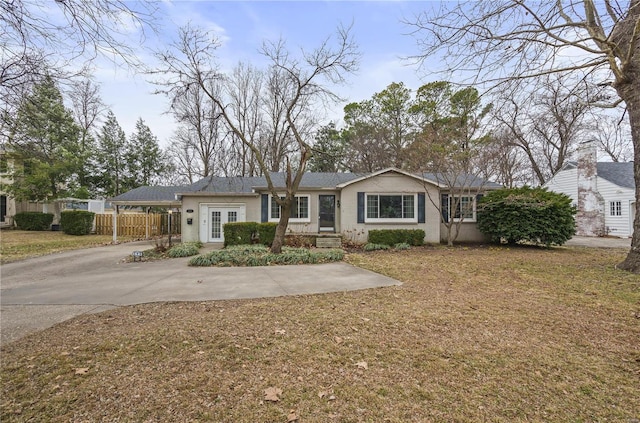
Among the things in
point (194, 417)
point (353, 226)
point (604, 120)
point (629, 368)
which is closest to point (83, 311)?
point (194, 417)

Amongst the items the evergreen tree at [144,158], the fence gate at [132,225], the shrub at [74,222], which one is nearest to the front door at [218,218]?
the fence gate at [132,225]

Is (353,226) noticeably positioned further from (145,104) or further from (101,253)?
(101,253)

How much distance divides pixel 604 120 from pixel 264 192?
1216 centimetres

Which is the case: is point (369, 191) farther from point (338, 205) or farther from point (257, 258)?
point (257, 258)

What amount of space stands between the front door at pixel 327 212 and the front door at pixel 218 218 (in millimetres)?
3943

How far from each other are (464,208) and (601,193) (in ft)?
40.3

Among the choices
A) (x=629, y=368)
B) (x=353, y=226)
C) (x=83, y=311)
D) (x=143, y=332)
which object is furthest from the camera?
(x=353, y=226)

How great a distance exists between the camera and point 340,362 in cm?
289

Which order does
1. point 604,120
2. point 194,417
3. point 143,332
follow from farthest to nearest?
point 604,120, point 143,332, point 194,417

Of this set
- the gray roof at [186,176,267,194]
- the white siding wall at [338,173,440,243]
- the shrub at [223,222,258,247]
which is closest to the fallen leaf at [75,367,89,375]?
the shrub at [223,222,258,247]

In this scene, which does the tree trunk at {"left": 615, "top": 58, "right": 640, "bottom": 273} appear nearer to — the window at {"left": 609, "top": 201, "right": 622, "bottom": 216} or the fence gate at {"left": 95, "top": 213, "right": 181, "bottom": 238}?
the window at {"left": 609, "top": 201, "right": 622, "bottom": 216}

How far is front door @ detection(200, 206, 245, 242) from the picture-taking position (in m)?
14.7

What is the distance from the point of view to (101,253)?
1154 cm

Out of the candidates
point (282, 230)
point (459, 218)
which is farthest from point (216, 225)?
point (459, 218)
